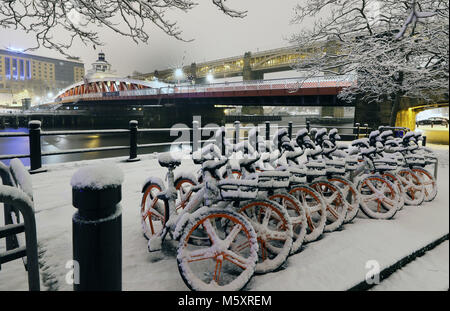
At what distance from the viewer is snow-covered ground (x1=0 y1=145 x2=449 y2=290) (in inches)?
94.5

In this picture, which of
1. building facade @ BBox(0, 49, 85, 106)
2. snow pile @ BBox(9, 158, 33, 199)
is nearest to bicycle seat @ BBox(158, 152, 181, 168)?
snow pile @ BBox(9, 158, 33, 199)

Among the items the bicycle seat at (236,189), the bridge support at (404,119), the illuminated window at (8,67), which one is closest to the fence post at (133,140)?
the bicycle seat at (236,189)

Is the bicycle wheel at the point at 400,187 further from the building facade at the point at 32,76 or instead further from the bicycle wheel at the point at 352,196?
the building facade at the point at 32,76

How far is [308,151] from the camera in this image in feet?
12.6

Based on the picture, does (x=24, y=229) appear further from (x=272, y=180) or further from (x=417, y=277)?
(x=417, y=277)

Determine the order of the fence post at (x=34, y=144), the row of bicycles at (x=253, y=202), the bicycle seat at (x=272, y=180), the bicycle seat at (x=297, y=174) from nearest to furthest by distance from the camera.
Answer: the row of bicycles at (x=253, y=202), the bicycle seat at (x=272, y=180), the bicycle seat at (x=297, y=174), the fence post at (x=34, y=144)

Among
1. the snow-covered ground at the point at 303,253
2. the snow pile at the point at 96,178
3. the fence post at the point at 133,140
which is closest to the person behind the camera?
the snow pile at the point at 96,178

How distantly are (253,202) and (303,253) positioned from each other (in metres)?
0.84

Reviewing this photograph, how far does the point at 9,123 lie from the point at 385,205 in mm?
69924

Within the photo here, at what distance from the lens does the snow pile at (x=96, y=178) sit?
1517 mm

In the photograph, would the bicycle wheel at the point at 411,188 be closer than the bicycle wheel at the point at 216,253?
No

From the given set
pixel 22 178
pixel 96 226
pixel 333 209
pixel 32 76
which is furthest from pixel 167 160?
pixel 32 76

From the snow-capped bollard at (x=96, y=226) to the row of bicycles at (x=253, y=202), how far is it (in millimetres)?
720
